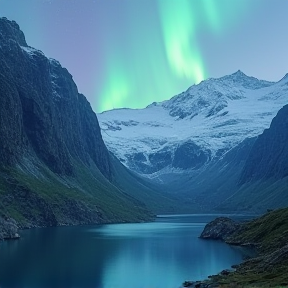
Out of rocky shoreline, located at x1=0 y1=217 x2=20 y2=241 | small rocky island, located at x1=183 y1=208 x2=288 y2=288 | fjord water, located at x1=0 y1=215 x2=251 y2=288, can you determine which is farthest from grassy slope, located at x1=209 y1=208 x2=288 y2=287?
rocky shoreline, located at x1=0 y1=217 x2=20 y2=241

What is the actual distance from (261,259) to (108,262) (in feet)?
137

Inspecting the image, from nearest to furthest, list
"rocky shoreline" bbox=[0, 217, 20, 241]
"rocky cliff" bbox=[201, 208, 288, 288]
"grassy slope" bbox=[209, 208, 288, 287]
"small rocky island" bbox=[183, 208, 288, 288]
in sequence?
"grassy slope" bbox=[209, 208, 288, 287], "small rocky island" bbox=[183, 208, 288, 288], "rocky cliff" bbox=[201, 208, 288, 288], "rocky shoreline" bbox=[0, 217, 20, 241]

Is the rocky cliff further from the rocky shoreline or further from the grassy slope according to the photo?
the rocky shoreline

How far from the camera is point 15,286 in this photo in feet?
325

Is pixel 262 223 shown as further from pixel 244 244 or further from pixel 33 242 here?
pixel 33 242

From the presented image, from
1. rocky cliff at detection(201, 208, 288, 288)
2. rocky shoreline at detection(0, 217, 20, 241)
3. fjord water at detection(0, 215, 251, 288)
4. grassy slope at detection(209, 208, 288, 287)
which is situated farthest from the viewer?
rocky shoreline at detection(0, 217, 20, 241)

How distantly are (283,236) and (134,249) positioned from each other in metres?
51.3

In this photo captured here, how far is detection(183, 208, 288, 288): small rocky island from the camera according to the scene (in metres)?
85.2

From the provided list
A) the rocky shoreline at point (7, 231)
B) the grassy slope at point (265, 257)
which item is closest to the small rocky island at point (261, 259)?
the grassy slope at point (265, 257)

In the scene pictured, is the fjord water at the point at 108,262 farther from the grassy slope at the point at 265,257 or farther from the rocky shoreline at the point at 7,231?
the grassy slope at the point at 265,257

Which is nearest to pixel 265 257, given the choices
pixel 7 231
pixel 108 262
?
pixel 108 262

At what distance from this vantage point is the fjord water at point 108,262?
352 ft

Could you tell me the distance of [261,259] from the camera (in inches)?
4550

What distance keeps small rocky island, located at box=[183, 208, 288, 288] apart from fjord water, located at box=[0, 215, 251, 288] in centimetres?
655
